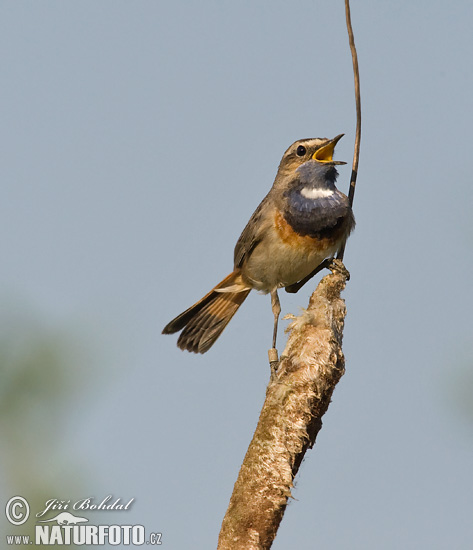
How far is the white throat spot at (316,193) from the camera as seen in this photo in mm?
6207

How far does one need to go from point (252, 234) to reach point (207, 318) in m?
0.90

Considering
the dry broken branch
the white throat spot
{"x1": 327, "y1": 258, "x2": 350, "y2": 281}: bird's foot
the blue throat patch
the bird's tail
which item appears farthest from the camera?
the bird's tail

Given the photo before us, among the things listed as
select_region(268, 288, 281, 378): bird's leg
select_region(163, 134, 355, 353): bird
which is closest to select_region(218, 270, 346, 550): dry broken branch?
select_region(268, 288, 281, 378): bird's leg

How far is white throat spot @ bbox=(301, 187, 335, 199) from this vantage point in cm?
621

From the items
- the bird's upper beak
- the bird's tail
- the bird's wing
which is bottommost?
the bird's tail

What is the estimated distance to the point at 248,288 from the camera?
7.01 metres

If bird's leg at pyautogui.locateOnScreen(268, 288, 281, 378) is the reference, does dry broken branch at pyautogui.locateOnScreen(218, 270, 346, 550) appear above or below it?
below

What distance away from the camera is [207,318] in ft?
23.1

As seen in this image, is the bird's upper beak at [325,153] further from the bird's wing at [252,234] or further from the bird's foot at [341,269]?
the bird's foot at [341,269]

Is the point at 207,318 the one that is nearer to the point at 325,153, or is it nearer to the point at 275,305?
the point at 275,305

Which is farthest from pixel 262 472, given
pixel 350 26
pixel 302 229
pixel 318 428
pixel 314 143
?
pixel 314 143

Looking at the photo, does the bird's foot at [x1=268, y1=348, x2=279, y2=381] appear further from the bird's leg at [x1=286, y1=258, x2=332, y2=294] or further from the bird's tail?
the bird's tail

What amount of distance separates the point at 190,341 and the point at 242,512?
138 inches

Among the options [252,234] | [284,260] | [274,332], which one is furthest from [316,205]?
[274,332]
